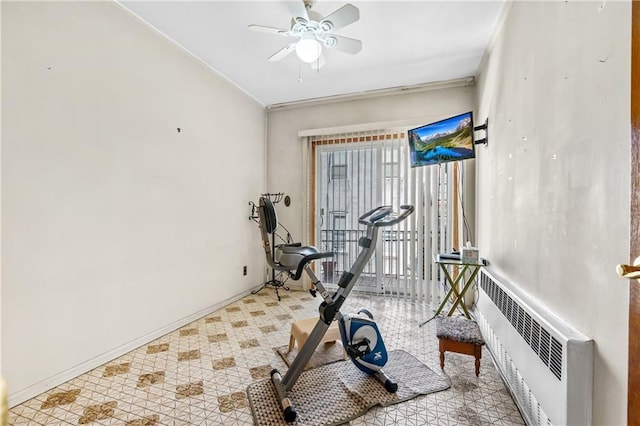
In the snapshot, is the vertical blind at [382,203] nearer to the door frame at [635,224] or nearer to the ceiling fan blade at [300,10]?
the ceiling fan blade at [300,10]

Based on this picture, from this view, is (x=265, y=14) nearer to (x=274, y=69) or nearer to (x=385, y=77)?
(x=274, y=69)

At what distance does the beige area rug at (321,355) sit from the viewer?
2.30 meters

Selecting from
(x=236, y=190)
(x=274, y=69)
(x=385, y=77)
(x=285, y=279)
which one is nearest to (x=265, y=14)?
(x=274, y=69)

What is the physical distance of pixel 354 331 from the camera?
1.99 m

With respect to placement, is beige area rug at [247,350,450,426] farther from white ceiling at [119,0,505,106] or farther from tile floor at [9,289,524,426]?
white ceiling at [119,0,505,106]

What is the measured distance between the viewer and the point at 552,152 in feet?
4.81

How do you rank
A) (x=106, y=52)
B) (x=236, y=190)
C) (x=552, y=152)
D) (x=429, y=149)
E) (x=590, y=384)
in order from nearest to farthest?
(x=590, y=384), (x=552, y=152), (x=106, y=52), (x=429, y=149), (x=236, y=190)

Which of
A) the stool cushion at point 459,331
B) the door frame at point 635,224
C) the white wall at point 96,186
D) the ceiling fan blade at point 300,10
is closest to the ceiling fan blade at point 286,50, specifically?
the ceiling fan blade at point 300,10

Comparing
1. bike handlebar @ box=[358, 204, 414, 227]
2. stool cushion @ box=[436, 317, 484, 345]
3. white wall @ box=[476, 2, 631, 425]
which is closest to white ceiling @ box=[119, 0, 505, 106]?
white wall @ box=[476, 2, 631, 425]

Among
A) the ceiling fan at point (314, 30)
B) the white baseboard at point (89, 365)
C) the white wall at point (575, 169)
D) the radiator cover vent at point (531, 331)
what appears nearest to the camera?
the white wall at point (575, 169)

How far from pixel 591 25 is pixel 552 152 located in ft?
1.87

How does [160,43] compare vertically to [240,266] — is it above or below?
above

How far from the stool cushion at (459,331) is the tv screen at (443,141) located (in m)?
1.65

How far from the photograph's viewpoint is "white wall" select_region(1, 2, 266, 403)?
5.75 ft
